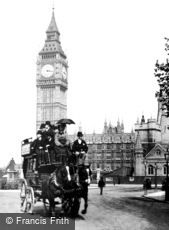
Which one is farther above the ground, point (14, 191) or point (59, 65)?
point (59, 65)

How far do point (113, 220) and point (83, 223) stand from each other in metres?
1.26

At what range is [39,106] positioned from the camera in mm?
147250

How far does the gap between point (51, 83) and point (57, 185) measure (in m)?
131

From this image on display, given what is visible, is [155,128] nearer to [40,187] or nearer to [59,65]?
[59,65]

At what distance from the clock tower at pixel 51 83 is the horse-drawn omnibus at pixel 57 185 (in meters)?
129

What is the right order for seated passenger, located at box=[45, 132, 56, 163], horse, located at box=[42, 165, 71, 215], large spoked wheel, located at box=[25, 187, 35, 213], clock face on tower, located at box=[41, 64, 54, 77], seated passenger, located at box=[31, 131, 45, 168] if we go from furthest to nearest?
clock face on tower, located at box=[41, 64, 54, 77], seated passenger, located at box=[31, 131, 45, 168], seated passenger, located at box=[45, 132, 56, 163], horse, located at box=[42, 165, 71, 215], large spoked wheel, located at box=[25, 187, 35, 213]

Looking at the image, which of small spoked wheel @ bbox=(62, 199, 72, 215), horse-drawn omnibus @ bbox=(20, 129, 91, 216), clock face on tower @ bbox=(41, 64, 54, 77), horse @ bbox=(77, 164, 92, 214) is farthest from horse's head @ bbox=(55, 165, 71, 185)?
clock face on tower @ bbox=(41, 64, 54, 77)

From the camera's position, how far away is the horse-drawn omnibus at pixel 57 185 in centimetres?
1088

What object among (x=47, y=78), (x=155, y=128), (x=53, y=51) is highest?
(x=53, y=51)

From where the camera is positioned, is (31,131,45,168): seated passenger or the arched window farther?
the arched window

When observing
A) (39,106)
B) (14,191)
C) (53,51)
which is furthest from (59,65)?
(14,191)

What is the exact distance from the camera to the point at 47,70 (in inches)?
5782

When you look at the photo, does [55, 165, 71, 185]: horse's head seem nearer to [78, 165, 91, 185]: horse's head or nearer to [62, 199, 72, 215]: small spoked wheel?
[78, 165, 91, 185]: horse's head

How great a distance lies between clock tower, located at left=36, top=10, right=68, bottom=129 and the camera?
468 ft
